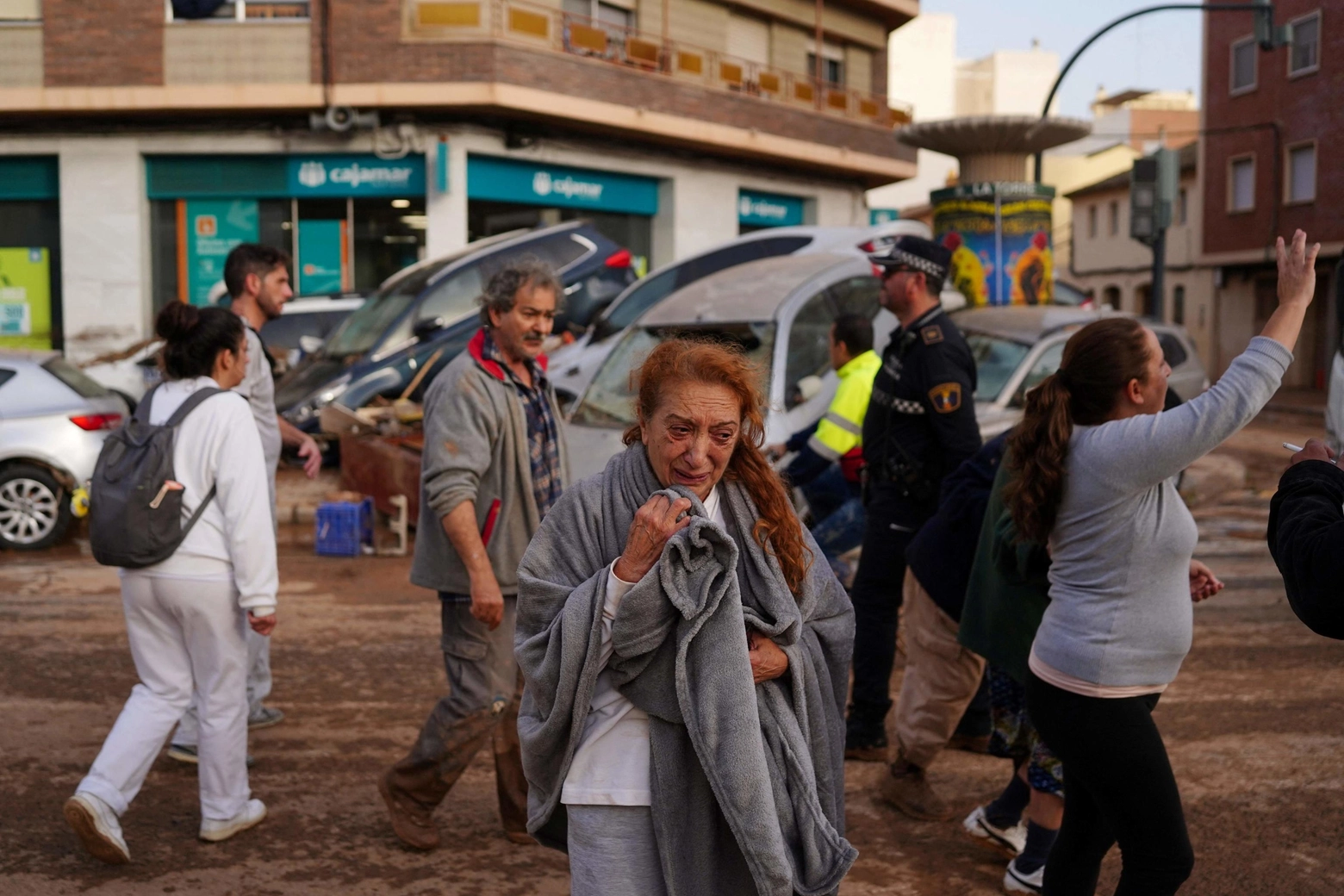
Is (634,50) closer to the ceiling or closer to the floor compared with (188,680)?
closer to the ceiling

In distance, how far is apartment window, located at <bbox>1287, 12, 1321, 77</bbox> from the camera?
35.2 metres

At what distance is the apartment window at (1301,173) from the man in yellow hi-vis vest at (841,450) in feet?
109

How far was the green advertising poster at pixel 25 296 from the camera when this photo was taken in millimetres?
22188

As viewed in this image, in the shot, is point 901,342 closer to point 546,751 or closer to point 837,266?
point 546,751

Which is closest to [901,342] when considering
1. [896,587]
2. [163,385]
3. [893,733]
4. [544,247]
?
[896,587]

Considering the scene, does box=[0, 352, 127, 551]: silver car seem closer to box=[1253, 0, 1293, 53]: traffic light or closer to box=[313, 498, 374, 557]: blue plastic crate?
box=[313, 498, 374, 557]: blue plastic crate

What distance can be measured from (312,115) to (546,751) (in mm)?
19981

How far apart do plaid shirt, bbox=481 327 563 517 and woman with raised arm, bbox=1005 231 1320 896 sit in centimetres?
171

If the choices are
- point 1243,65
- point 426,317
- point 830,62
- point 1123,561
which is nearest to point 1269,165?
point 1243,65

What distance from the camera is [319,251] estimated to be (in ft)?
72.7

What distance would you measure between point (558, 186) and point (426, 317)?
8.90 m

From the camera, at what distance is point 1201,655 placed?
7219mm

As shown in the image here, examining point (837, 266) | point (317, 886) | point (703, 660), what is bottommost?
point (317, 886)

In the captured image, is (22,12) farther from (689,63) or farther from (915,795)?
(915,795)
